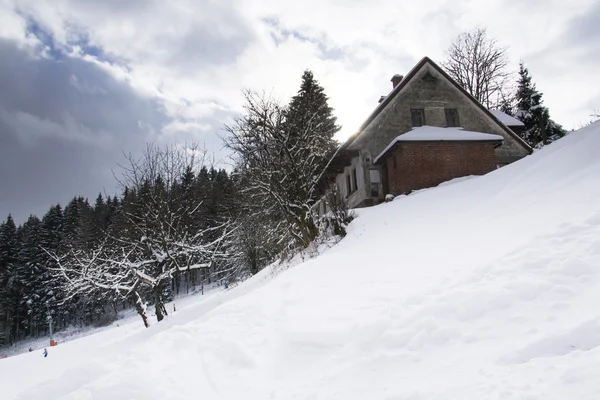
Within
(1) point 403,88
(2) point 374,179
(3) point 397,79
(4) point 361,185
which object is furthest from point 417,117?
(3) point 397,79

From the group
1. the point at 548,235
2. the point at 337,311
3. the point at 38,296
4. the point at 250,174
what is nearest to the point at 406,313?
the point at 337,311

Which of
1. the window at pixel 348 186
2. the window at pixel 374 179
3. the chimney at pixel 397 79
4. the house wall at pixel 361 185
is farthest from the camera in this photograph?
the chimney at pixel 397 79

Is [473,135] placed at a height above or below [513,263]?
above

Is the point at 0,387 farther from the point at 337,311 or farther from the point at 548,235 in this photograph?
the point at 548,235

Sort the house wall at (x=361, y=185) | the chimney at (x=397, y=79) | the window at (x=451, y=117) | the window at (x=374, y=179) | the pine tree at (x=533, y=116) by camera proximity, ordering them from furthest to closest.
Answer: the pine tree at (x=533, y=116), the chimney at (x=397, y=79), the window at (x=451, y=117), the window at (x=374, y=179), the house wall at (x=361, y=185)

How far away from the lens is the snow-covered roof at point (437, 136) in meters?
21.2

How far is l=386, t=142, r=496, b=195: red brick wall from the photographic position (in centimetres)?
2117

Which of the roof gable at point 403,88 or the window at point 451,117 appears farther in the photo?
the window at point 451,117

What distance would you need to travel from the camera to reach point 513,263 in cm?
628

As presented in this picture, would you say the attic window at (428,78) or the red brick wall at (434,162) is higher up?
the attic window at (428,78)

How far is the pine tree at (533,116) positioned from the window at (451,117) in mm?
15915

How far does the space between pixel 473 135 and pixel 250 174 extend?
479 inches

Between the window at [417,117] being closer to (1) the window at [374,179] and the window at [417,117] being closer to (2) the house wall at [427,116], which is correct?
(2) the house wall at [427,116]

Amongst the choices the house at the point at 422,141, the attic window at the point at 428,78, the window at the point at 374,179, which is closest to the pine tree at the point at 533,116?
the house at the point at 422,141
